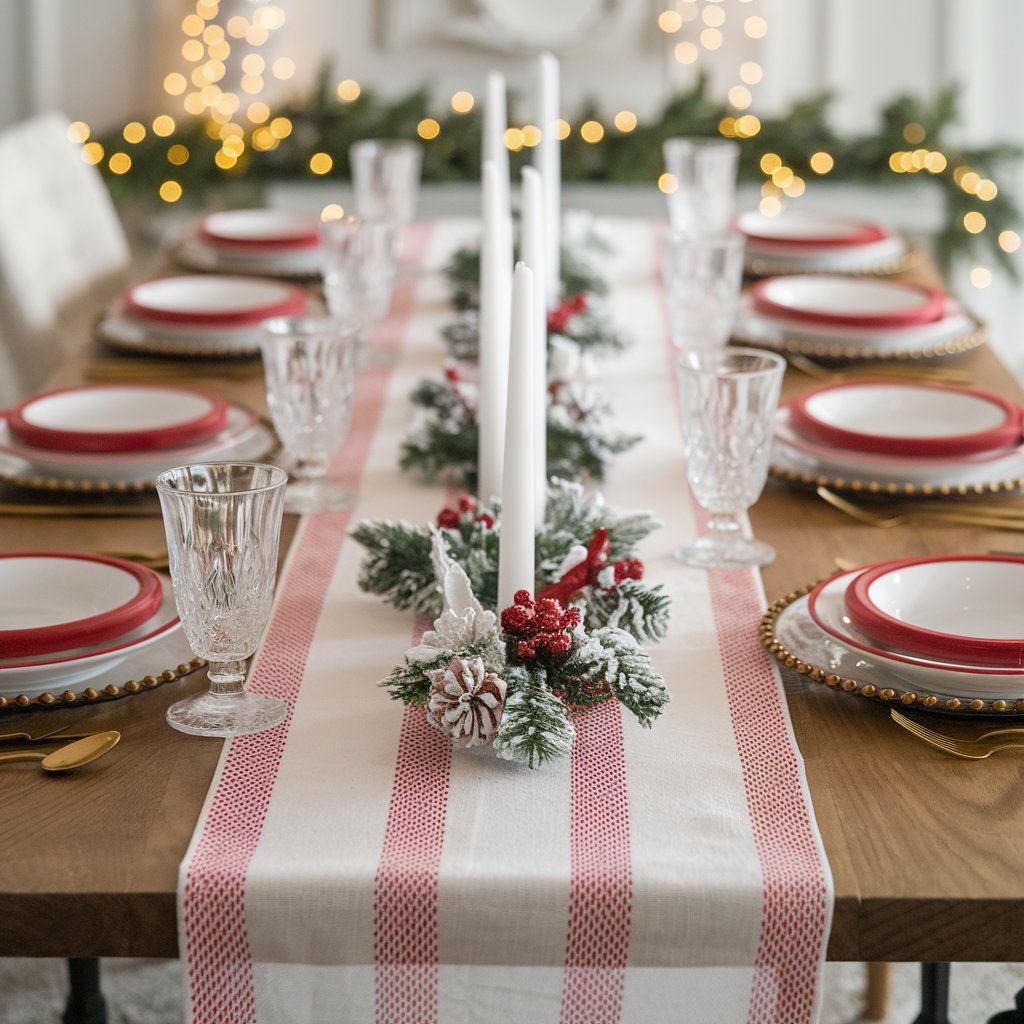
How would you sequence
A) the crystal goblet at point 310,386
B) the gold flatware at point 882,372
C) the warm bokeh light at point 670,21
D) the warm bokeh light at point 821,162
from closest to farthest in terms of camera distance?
the crystal goblet at point 310,386, the gold flatware at point 882,372, the warm bokeh light at point 821,162, the warm bokeh light at point 670,21

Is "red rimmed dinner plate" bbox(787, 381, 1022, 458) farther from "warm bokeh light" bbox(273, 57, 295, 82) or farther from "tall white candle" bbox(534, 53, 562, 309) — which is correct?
"warm bokeh light" bbox(273, 57, 295, 82)

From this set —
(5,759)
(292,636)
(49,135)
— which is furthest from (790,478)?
(49,135)

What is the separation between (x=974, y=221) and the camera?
3.65 m

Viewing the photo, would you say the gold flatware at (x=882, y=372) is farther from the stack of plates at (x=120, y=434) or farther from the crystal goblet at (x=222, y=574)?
the crystal goblet at (x=222, y=574)

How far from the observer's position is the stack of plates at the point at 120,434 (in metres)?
1.40

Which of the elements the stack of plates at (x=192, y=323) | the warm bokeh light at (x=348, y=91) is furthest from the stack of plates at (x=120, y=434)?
the warm bokeh light at (x=348, y=91)

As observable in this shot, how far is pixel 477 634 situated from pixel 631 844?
0.55ft

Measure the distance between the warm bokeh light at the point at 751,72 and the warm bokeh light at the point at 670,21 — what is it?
7.4 inches

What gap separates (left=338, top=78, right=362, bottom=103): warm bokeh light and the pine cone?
10.3 feet

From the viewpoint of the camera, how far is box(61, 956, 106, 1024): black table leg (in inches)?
65.2

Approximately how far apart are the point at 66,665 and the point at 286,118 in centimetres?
296

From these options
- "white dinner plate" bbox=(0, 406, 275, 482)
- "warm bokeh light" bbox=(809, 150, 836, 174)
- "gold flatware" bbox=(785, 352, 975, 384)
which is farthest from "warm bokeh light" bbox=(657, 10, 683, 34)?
"white dinner plate" bbox=(0, 406, 275, 482)

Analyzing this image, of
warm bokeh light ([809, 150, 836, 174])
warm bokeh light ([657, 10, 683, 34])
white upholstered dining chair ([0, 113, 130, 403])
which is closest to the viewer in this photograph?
white upholstered dining chair ([0, 113, 130, 403])

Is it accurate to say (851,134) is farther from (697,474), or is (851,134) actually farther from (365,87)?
(697,474)
